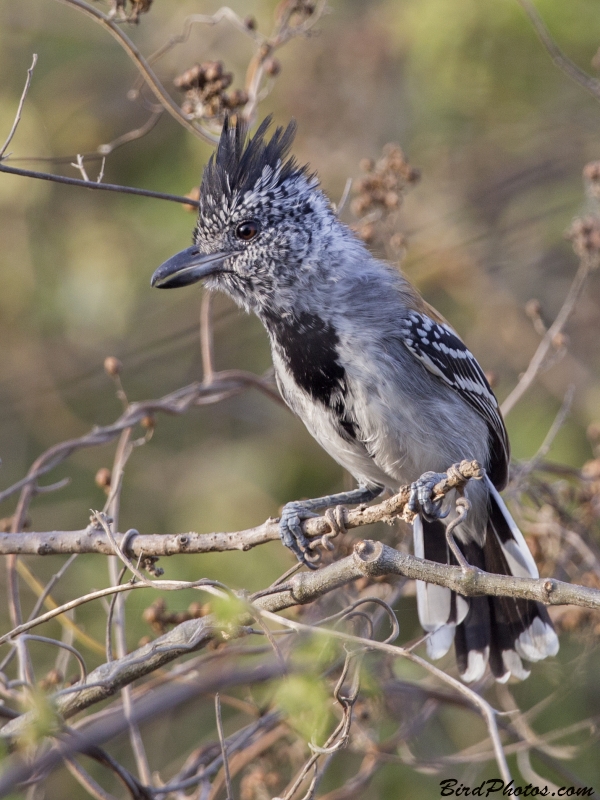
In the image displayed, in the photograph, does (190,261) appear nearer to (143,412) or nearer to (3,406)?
(143,412)

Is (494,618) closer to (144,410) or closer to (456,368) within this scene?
(456,368)

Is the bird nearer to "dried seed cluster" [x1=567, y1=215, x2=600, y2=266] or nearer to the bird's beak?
the bird's beak

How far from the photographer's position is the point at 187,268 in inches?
153

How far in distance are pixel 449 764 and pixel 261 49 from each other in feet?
10.1

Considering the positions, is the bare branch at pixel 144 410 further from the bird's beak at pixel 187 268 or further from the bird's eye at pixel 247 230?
the bird's eye at pixel 247 230

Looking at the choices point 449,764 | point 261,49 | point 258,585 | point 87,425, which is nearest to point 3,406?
point 87,425

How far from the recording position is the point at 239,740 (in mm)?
3217

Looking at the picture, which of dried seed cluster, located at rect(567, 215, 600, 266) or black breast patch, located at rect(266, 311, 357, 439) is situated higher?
dried seed cluster, located at rect(567, 215, 600, 266)

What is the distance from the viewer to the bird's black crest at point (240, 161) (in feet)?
12.9

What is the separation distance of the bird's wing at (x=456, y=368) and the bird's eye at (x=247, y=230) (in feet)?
2.47

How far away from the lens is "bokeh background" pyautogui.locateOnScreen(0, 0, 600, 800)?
5.88 m

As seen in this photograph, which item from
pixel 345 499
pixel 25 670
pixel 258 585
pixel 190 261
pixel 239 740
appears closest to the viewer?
pixel 25 670

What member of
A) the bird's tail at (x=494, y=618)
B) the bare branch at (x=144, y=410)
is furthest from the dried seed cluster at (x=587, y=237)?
the bare branch at (x=144, y=410)

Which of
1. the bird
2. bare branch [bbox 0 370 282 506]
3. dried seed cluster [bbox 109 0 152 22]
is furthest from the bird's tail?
dried seed cluster [bbox 109 0 152 22]
